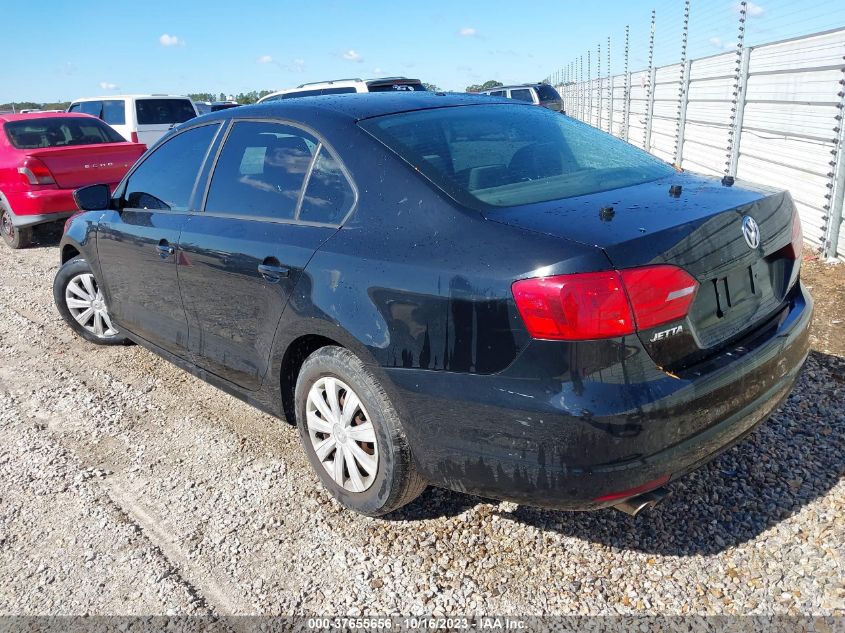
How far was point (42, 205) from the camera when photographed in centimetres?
839

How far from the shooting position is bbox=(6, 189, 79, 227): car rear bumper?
27.5 feet

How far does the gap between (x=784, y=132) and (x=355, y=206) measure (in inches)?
242

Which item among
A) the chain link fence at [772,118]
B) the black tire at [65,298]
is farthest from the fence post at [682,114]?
the black tire at [65,298]

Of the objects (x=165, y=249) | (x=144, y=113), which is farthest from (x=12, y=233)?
(x=165, y=249)

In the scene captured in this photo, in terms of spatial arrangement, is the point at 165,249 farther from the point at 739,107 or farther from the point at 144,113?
the point at 144,113

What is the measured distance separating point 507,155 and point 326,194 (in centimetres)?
79

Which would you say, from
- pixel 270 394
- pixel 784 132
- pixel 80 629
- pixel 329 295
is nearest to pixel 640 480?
pixel 329 295

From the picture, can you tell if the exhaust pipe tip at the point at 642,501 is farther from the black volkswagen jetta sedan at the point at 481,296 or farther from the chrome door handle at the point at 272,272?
the chrome door handle at the point at 272,272

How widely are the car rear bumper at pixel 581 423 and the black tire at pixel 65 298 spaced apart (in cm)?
342

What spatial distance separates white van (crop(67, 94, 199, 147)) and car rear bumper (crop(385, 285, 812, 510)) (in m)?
13.3

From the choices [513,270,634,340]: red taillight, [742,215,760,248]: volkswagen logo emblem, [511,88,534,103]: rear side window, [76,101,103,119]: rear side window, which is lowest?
[513,270,634,340]: red taillight

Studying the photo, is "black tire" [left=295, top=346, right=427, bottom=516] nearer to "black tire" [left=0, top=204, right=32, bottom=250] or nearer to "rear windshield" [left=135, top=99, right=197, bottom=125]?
"black tire" [left=0, top=204, right=32, bottom=250]

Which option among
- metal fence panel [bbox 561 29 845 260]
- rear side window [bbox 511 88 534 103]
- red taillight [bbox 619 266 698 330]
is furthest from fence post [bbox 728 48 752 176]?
rear side window [bbox 511 88 534 103]

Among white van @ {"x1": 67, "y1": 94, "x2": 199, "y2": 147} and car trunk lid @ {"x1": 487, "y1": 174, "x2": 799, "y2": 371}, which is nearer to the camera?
car trunk lid @ {"x1": 487, "y1": 174, "x2": 799, "y2": 371}
